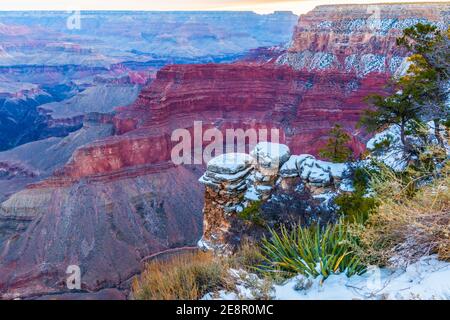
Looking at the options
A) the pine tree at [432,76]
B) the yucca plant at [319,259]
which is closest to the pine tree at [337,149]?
the pine tree at [432,76]

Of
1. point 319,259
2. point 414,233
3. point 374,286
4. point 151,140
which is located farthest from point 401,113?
point 151,140

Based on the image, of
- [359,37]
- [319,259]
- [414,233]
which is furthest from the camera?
[359,37]

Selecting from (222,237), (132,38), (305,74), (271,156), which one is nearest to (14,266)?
(222,237)

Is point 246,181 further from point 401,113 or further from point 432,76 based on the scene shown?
point 432,76

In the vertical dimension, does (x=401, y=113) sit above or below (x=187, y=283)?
above
